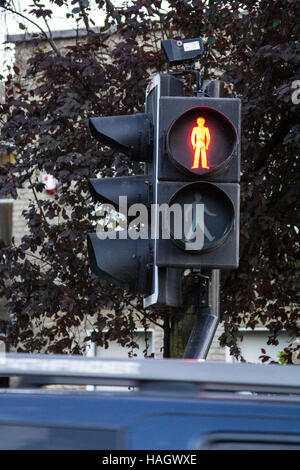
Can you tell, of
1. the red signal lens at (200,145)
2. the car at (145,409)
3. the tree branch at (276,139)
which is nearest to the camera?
the car at (145,409)

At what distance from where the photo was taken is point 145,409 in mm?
2514

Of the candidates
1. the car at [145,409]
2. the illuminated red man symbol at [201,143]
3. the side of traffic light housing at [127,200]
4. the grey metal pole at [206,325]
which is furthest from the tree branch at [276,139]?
the car at [145,409]

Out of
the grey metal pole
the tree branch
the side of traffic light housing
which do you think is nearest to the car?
the grey metal pole

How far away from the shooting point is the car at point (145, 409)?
247 cm

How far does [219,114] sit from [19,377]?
2641 millimetres

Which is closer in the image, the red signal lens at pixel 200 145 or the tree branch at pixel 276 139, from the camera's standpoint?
the red signal lens at pixel 200 145

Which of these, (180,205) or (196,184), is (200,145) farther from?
(180,205)

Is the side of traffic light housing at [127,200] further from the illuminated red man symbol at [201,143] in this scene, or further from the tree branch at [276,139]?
the tree branch at [276,139]

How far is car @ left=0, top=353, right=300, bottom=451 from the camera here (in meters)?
2.47

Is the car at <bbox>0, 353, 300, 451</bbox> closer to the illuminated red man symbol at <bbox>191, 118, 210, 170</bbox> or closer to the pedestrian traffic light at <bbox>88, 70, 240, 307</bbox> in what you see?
the pedestrian traffic light at <bbox>88, 70, 240, 307</bbox>

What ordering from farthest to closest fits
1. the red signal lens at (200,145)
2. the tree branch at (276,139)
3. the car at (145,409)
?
the tree branch at (276,139), the red signal lens at (200,145), the car at (145,409)

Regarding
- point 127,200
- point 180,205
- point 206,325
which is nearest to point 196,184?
point 180,205
